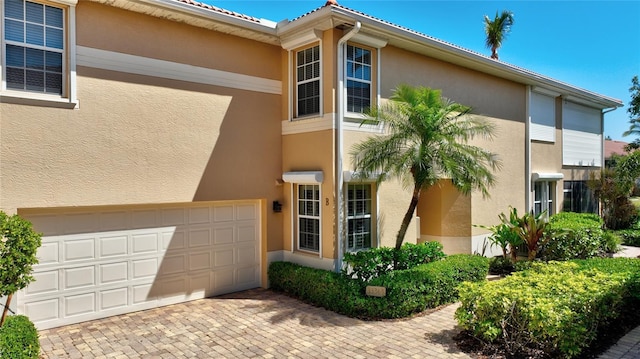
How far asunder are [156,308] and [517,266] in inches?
396

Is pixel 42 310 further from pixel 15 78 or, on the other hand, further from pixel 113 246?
pixel 15 78

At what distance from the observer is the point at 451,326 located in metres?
8.65

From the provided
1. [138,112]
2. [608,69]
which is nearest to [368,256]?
[138,112]

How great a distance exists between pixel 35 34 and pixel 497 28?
23.4 meters

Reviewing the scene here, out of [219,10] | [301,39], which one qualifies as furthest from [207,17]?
[301,39]

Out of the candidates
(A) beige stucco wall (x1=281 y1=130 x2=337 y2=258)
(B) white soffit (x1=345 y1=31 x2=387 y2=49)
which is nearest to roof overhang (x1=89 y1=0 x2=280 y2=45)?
(B) white soffit (x1=345 y1=31 x2=387 y2=49)

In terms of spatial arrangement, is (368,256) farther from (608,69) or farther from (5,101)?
(608,69)

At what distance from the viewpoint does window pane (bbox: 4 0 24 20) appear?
8109 millimetres

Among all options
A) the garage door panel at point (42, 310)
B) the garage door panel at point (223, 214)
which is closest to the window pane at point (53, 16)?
the garage door panel at point (223, 214)

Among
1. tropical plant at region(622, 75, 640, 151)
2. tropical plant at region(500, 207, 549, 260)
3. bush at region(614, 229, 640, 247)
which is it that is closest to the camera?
tropical plant at region(500, 207, 549, 260)

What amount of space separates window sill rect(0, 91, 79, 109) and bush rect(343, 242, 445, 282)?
6.92m

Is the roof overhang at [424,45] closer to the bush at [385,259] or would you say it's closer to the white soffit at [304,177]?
the white soffit at [304,177]

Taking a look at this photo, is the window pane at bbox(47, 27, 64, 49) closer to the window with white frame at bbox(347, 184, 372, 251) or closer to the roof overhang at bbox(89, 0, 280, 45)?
the roof overhang at bbox(89, 0, 280, 45)

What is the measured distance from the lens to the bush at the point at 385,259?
33.1 ft
